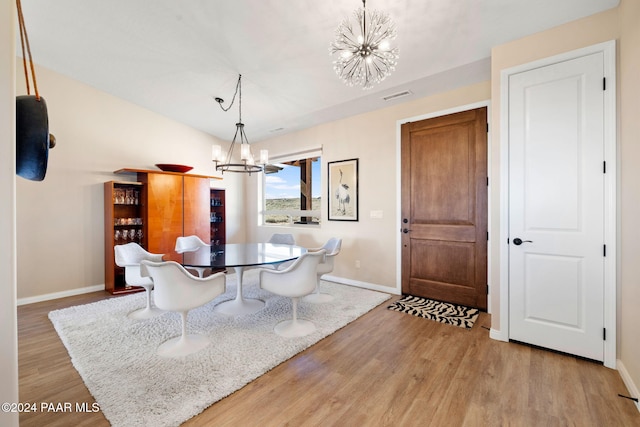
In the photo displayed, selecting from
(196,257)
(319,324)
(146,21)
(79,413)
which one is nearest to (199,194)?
(196,257)

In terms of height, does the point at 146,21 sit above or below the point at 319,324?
above

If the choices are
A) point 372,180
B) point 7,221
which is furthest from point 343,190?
point 7,221

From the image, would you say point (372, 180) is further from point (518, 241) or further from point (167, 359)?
point (167, 359)

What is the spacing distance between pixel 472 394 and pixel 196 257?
275 centimetres

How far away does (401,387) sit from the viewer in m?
1.91

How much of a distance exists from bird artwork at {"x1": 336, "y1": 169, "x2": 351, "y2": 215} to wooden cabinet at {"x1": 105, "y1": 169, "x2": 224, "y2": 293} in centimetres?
255

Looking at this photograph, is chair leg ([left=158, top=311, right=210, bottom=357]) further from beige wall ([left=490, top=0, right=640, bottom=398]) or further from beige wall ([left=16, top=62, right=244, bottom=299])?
beige wall ([left=490, top=0, right=640, bottom=398])

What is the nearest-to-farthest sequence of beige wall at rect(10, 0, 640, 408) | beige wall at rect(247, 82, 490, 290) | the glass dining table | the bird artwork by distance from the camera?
the glass dining table, beige wall at rect(10, 0, 640, 408), beige wall at rect(247, 82, 490, 290), the bird artwork

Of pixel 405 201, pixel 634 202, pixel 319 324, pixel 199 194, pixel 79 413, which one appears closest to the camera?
pixel 79 413

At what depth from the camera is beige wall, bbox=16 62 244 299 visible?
144 inches

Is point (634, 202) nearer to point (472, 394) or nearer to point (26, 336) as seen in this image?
point (472, 394)

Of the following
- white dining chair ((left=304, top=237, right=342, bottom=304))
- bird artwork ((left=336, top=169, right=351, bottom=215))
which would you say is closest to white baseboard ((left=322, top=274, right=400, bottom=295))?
white dining chair ((left=304, top=237, right=342, bottom=304))

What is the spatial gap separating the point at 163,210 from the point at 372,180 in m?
3.44

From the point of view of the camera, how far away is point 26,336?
8.75 ft
